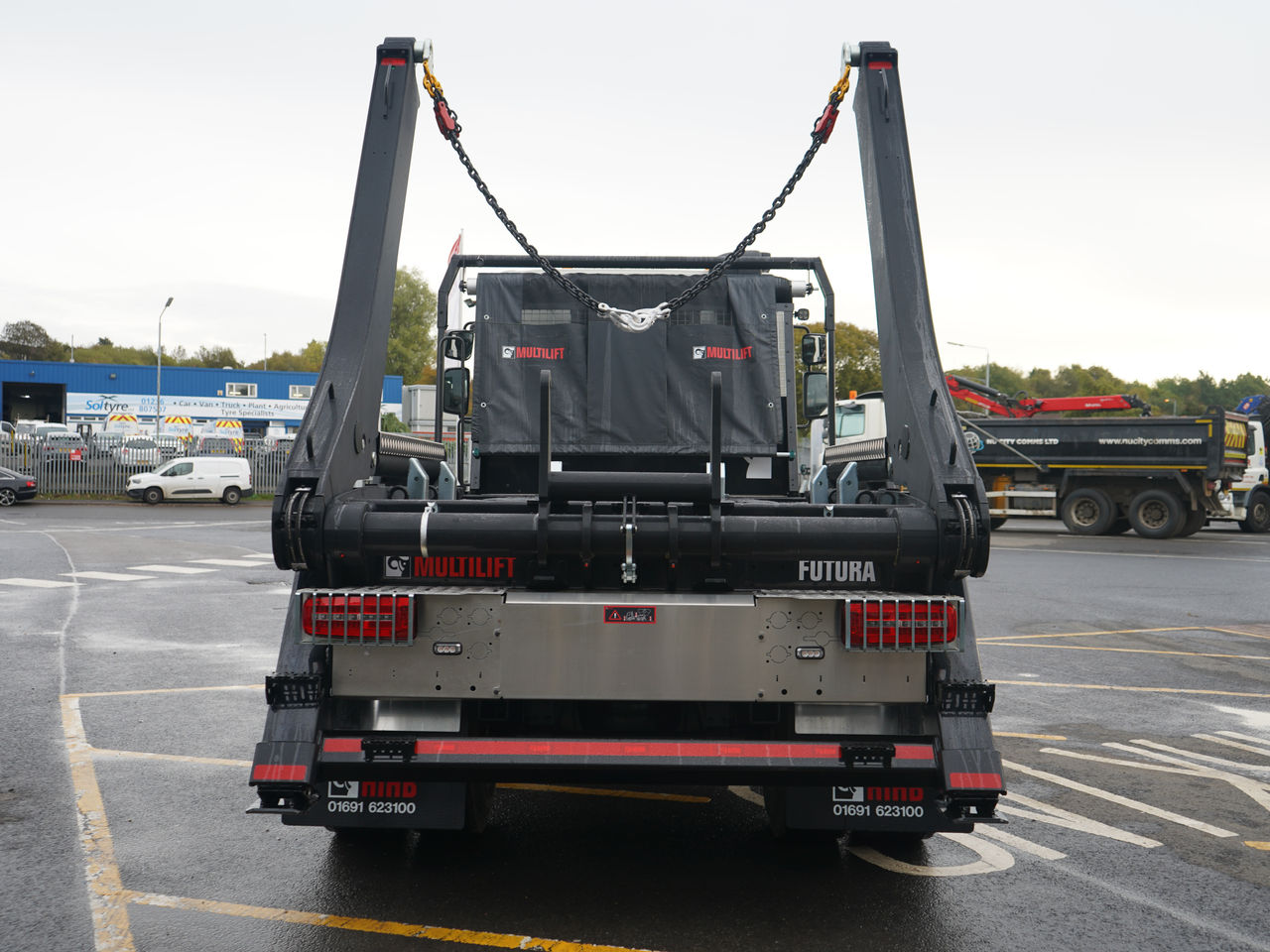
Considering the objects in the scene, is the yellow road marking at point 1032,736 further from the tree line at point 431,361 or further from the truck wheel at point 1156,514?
the tree line at point 431,361

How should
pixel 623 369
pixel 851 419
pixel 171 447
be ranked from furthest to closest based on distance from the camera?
pixel 171 447 < pixel 851 419 < pixel 623 369

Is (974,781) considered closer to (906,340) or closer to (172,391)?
(906,340)

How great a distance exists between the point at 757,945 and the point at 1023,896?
128 cm

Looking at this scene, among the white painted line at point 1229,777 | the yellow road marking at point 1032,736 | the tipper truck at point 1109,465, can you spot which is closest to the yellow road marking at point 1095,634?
the yellow road marking at point 1032,736

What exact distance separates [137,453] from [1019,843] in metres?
39.6

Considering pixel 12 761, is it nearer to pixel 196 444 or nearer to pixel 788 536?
pixel 788 536

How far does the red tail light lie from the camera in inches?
153

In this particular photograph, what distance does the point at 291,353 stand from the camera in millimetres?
142625

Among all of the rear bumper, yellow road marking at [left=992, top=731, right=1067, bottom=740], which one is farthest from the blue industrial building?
the rear bumper

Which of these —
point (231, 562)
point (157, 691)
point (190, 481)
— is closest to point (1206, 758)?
point (157, 691)

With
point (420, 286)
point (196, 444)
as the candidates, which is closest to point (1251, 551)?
point (196, 444)

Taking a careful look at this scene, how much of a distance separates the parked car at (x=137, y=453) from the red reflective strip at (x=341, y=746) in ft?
127

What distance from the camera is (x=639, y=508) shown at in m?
4.14

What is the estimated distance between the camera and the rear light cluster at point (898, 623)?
12.8 feet
